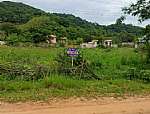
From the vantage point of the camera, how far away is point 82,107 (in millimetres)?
11094

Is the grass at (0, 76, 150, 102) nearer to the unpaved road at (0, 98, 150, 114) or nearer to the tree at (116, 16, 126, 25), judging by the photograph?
the unpaved road at (0, 98, 150, 114)

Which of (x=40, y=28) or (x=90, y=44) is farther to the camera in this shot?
(x=90, y=44)

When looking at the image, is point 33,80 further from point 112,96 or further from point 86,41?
point 86,41

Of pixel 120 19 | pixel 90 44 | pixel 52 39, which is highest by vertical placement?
A: pixel 120 19

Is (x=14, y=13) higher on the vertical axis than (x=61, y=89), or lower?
higher

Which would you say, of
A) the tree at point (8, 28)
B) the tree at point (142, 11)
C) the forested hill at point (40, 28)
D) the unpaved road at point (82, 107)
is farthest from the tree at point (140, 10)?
the tree at point (8, 28)

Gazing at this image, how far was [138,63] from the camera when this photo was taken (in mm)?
23719

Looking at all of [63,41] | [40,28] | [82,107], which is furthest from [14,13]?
[82,107]

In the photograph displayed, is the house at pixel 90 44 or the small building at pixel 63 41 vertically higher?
the small building at pixel 63 41

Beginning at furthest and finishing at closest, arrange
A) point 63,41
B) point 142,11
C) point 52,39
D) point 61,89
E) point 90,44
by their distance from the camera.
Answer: point 90,44 < point 63,41 < point 52,39 < point 142,11 < point 61,89

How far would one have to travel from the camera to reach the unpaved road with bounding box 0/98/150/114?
405 inches

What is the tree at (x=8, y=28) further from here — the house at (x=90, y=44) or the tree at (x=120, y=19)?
the tree at (x=120, y=19)

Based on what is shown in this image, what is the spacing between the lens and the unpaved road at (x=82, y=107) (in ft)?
33.8

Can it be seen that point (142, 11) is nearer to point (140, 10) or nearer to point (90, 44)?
point (140, 10)
